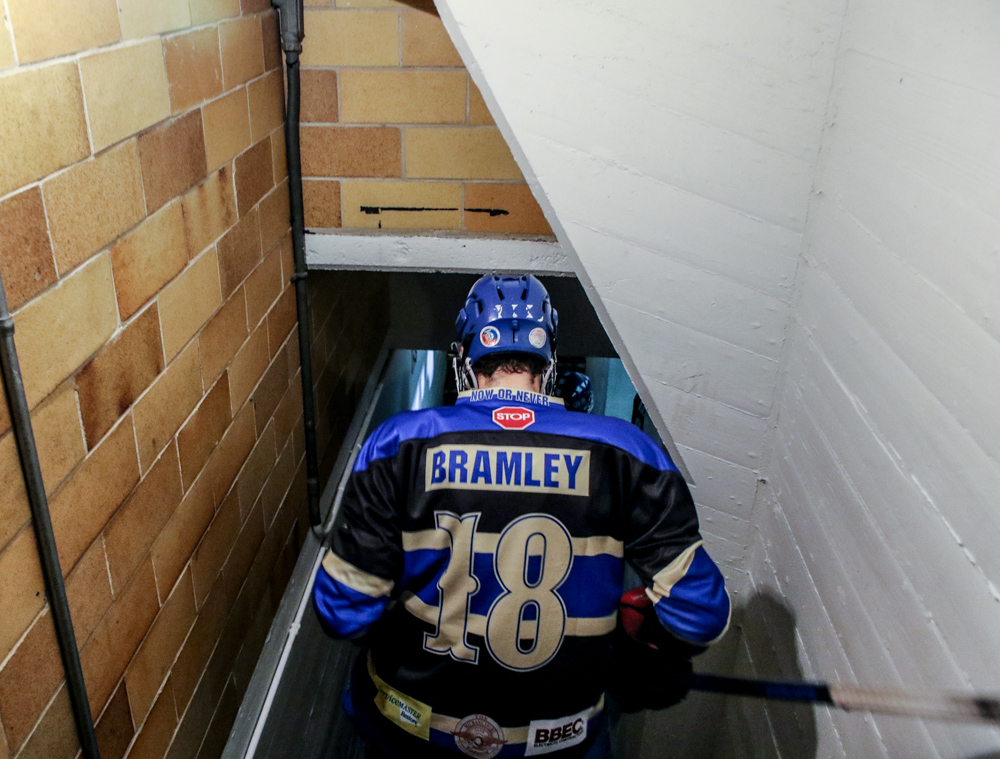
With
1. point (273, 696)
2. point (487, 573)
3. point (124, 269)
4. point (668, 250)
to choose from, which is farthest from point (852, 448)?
point (273, 696)

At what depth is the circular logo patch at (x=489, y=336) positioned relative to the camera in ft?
6.26

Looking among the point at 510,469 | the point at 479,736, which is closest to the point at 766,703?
the point at 479,736

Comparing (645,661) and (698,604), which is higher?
(698,604)

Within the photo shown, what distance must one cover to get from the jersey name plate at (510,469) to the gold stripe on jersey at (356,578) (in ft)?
0.82

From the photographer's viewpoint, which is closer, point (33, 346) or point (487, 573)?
point (33, 346)

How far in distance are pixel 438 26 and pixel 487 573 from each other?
165 centimetres

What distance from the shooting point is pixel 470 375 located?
198 centimetres

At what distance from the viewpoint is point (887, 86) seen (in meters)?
1.42

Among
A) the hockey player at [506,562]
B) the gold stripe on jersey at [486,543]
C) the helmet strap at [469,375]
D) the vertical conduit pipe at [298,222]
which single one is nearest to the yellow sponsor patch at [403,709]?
the hockey player at [506,562]

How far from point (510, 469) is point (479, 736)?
0.65 metres

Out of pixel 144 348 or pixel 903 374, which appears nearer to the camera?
pixel 903 374

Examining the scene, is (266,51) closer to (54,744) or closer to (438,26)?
(438,26)

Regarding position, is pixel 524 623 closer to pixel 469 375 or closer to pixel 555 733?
pixel 555 733

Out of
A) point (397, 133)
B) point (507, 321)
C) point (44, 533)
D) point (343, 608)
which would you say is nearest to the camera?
point (44, 533)
